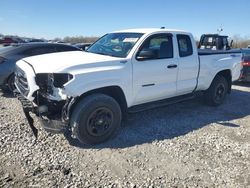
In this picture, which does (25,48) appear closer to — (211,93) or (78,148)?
(78,148)

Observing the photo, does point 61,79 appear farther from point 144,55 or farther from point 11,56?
point 11,56

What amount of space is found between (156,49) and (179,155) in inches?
87.2

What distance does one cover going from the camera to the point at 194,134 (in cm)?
542

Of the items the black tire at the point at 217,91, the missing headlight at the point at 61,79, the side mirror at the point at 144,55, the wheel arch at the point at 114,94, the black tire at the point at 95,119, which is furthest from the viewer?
the black tire at the point at 217,91

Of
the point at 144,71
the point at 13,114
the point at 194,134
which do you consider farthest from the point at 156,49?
the point at 13,114

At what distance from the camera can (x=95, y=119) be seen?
15.7 ft

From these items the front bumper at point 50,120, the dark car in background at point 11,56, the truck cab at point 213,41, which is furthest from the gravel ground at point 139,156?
the truck cab at point 213,41

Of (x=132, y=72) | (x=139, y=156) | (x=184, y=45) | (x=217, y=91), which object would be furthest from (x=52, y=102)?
(x=217, y=91)

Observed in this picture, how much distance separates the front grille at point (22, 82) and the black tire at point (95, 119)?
3.11ft

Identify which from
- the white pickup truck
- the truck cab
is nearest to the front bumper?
the white pickup truck

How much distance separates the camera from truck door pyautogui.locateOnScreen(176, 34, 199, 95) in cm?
607

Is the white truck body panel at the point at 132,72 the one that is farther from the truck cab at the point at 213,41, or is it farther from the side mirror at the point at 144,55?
the truck cab at the point at 213,41

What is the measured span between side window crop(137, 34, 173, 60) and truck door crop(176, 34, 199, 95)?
0.99ft

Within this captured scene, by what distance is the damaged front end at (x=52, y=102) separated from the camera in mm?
4324
